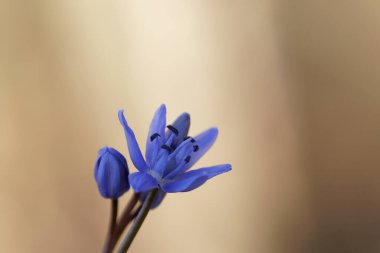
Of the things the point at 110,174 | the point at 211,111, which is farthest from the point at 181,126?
the point at 211,111

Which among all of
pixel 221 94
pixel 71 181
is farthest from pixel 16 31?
pixel 221 94

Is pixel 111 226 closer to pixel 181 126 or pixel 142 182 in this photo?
pixel 142 182

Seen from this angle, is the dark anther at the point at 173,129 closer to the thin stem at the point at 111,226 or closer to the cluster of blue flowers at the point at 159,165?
the cluster of blue flowers at the point at 159,165

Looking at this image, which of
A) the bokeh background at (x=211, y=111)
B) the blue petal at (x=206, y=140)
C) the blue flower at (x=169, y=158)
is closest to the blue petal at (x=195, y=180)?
the blue flower at (x=169, y=158)

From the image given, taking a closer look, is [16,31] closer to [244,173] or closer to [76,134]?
[76,134]

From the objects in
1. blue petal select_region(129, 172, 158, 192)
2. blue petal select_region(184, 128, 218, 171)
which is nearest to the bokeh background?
blue petal select_region(184, 128, 218, 171)

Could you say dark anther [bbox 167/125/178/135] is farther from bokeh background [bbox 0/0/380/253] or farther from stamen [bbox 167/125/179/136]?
bokeh background [bbox 0/0/380/253]
